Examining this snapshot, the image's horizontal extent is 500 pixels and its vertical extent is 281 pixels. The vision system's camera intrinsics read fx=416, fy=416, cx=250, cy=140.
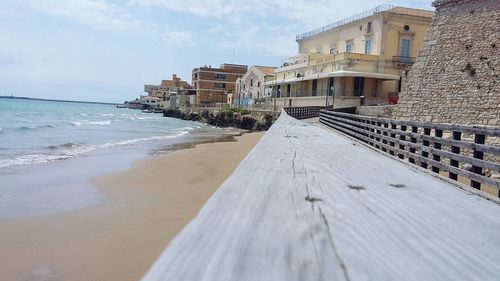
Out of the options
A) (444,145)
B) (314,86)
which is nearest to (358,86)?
(314,86)

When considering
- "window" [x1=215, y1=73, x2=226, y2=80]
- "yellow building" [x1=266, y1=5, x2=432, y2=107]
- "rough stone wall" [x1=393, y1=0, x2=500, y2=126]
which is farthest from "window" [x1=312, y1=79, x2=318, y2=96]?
"window" [x1=215, y1=73, x2=226, y2=80]

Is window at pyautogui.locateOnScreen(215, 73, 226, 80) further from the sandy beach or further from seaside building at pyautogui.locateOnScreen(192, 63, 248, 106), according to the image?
the sandy beach

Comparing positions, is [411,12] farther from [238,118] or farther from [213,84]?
[213,84]

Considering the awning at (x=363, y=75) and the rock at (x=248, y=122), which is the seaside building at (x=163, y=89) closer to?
the rock at (x=248, y=122)

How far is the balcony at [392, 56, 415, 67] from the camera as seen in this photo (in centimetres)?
3762

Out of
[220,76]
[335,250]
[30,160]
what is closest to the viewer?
[335,250]

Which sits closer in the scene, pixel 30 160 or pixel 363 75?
pixel 30 160

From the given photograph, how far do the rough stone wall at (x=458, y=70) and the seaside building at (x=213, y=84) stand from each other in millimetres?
72009

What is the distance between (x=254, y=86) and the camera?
2571 inches

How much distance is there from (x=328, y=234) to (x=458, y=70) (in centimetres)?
1897

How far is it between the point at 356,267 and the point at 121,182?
37.5 feet

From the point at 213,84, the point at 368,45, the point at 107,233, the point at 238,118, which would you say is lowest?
the point at 107,233

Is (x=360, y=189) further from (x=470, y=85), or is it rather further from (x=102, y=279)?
(x=470, y=85)

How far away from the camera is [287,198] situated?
2.96 meters
